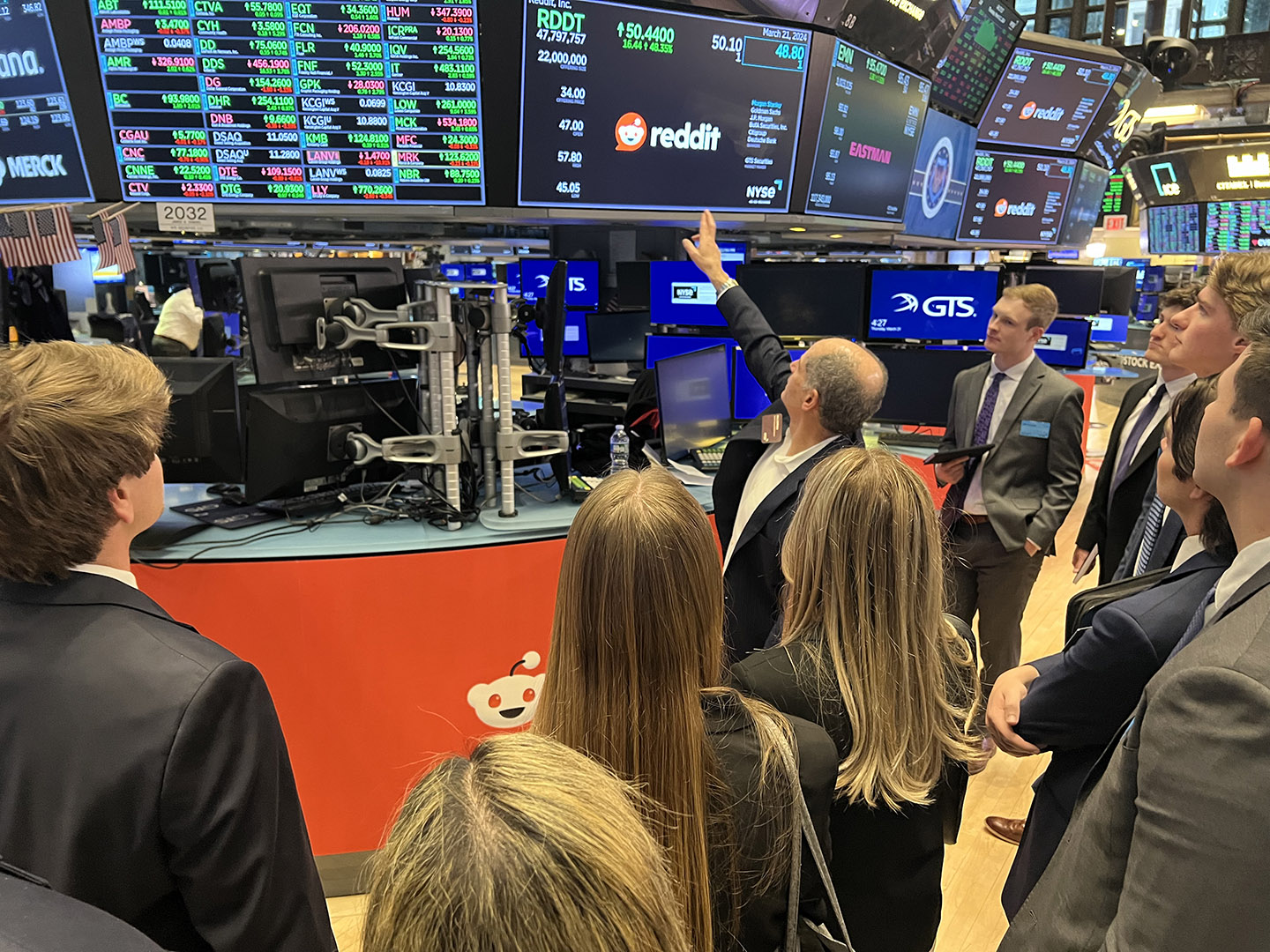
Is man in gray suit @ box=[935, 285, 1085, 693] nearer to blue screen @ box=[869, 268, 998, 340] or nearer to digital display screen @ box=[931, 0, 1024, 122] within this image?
blue screen @ box=[869, 268, 998, 340]

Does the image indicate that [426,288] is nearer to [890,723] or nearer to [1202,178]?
[890,723]

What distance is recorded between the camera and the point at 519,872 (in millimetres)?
510

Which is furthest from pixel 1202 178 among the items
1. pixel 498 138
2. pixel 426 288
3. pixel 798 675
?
pixel 798 675

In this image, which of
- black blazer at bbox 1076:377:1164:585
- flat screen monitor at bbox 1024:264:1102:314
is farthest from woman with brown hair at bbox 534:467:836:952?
flat screen monitor at bbox 1024:264:1102:314

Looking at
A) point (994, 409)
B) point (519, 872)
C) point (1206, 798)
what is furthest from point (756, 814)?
point (994, 409)

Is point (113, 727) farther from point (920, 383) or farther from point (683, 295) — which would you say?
point (920, 383)

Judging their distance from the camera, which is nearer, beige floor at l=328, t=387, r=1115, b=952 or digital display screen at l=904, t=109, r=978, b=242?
beige floor at l=328, t=387, r=1115, b=952

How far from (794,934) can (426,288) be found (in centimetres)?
223

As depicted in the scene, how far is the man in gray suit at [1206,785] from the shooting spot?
36.1 inches

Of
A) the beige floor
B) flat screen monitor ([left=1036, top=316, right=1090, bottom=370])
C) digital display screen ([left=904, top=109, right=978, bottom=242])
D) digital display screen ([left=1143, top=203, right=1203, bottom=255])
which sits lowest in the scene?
the beige floor

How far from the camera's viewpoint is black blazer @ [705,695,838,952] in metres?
1.13

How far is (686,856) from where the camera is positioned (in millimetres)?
1076

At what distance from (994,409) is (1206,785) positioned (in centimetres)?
271

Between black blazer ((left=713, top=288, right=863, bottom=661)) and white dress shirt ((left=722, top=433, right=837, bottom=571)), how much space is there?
3 cm
